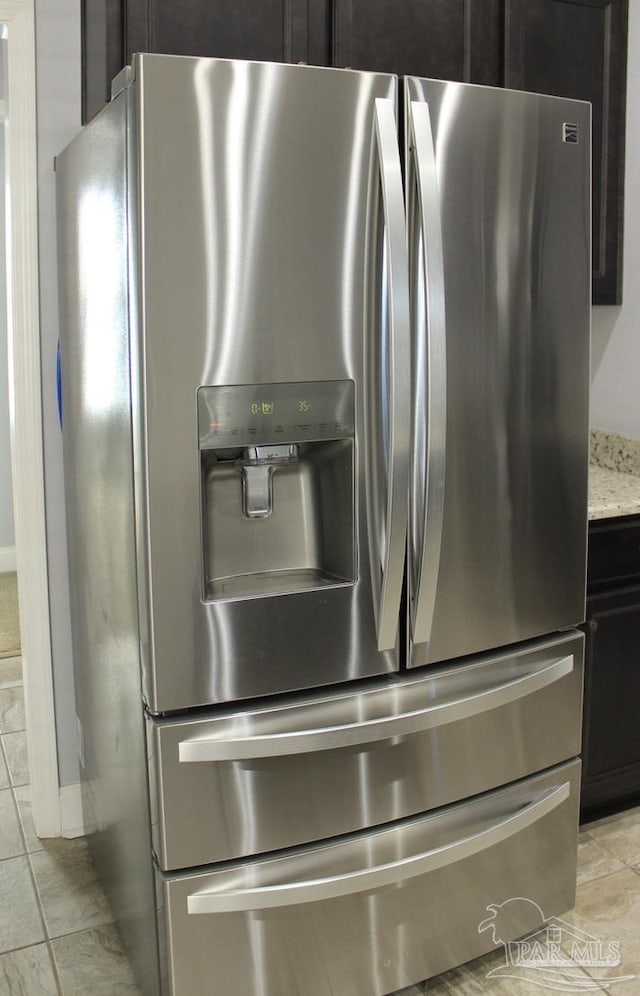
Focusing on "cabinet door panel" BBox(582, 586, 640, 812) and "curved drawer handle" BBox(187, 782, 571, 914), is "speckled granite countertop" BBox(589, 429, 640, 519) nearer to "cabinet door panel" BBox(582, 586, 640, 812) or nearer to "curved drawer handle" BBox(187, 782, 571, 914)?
"cabinet door panel" BBox(582, 586, 640, 812)

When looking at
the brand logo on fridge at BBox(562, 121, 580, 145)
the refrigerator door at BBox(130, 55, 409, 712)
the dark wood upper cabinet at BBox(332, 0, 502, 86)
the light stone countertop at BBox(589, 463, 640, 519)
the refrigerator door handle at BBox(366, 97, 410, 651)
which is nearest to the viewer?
the refrigerator door at BBox(130, 55, 409, 712)

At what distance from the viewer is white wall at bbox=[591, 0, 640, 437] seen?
8.23ft

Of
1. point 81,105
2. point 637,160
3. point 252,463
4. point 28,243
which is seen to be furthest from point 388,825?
point 637,160

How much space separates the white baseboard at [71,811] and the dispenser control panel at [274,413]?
136cm

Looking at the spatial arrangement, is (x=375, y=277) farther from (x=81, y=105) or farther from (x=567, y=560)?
(x=81, y=105)

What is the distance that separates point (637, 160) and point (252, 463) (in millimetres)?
1662

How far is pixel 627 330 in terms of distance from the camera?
2.72 metres

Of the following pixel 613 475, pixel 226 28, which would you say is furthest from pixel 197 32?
pixel 613 475

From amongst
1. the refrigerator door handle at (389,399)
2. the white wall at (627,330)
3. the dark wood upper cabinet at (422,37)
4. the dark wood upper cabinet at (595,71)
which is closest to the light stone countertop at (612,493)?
the white wall at (627,330)

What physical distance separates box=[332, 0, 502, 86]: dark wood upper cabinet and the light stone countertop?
1054mm

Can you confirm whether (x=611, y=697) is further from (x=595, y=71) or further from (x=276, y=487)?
(x=595, y=71)

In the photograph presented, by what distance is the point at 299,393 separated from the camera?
4.91 feet

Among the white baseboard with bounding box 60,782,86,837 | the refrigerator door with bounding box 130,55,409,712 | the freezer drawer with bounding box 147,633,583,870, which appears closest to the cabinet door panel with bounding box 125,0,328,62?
the refrigerator door with bounding box 130,55,409,712

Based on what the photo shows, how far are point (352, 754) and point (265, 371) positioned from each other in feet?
2.27
